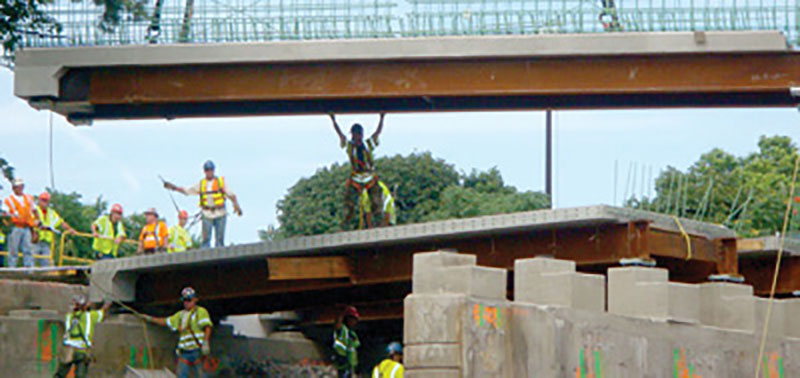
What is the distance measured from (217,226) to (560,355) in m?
10.4

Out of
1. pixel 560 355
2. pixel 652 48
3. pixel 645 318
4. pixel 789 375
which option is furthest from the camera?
pixel 652 48

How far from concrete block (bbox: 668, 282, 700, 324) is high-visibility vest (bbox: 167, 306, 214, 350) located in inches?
300

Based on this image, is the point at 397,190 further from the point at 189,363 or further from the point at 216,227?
the point at 189,363

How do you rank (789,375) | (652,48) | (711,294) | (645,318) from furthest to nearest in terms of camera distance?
1. (652,48)
2. (789,375)
3. (711,294)
4. (645,318)

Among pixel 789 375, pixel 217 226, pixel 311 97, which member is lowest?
pixel 789 375

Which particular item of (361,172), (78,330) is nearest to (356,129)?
(361,172)

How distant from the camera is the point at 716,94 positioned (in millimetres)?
23781

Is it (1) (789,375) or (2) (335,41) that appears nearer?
(1) (789,375)

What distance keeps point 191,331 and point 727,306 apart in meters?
8.14

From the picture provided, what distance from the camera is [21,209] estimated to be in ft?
89.2

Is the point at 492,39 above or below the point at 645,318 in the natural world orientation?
above

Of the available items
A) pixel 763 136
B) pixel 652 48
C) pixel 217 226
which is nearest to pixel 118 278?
pixel 217 226

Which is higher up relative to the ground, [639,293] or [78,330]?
[639,293]

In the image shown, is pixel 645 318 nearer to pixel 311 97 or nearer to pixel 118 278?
pixel 311 97
